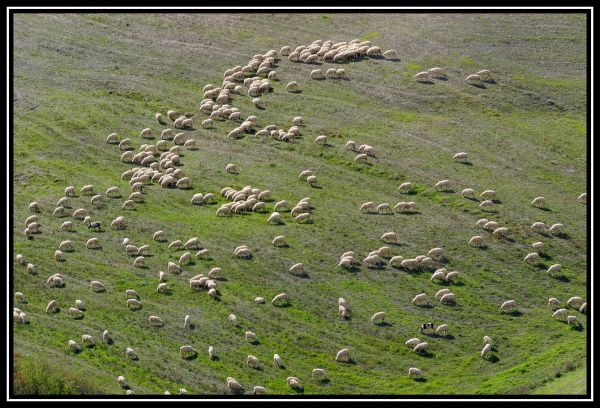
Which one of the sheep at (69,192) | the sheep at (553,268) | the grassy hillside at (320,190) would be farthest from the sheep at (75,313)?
the sheep at (553,268)

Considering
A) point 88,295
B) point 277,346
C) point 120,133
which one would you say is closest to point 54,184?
point 120,133

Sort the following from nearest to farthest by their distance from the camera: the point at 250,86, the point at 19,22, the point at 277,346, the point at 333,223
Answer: the point at 277,346 → the point at 333,223 → the point at 250,86 → the point at 19,22

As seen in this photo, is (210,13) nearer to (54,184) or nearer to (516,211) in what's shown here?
(54,184)

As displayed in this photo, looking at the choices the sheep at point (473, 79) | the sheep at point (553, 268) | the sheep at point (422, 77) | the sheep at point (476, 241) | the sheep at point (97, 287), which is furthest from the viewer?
the sheep at point (422, 77)

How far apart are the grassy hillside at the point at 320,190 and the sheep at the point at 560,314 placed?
353 mm

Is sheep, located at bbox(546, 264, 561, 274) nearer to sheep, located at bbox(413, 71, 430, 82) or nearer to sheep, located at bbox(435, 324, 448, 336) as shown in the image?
sheep, located at bbox(435, 324, 448, 336)

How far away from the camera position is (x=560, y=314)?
60.1 metres

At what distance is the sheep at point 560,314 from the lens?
197 ft

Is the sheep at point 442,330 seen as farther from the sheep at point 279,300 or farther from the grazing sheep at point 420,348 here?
the sheep at point 279,300

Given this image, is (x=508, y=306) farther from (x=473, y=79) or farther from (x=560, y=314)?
(x=473, y=79)

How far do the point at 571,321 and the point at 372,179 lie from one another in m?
20.4

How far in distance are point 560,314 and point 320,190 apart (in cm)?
2031

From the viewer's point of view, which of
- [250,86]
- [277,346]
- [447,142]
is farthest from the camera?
[250,86]

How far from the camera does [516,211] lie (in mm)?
70562
